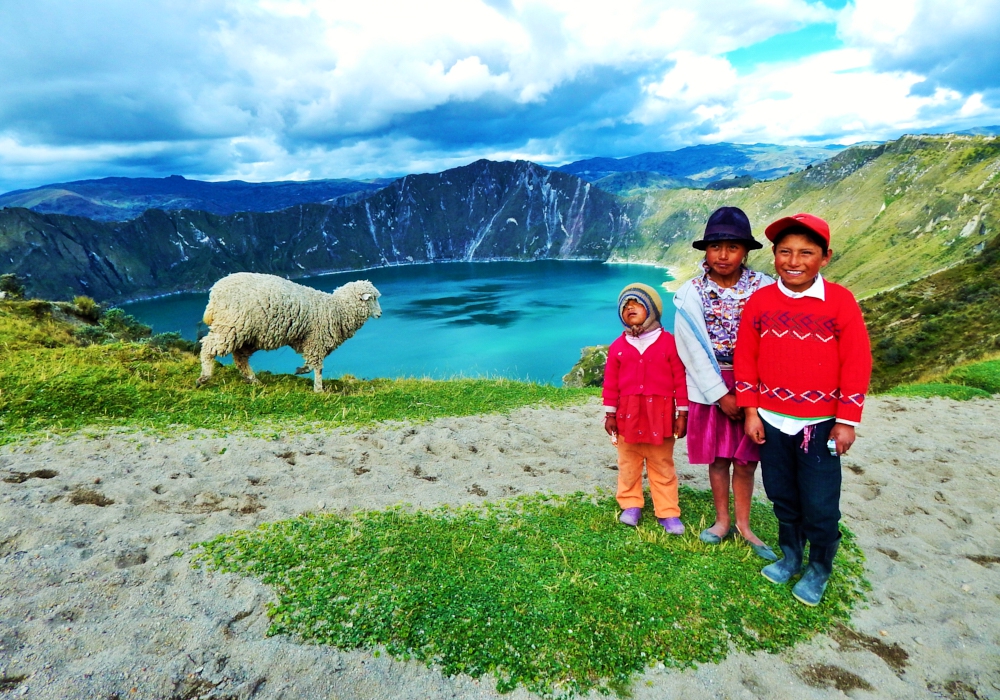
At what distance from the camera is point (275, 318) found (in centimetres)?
843

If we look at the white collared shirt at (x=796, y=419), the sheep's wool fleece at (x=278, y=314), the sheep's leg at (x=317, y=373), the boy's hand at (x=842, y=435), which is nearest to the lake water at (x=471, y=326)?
the sheep's wool fleece at (x=278, y=314)

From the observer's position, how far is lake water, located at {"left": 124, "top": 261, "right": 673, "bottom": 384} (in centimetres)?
4447

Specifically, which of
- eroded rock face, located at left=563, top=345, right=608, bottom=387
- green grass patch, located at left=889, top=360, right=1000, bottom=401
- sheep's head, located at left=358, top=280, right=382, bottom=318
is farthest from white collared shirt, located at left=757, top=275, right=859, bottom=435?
eroded rock face, located at left=563, top=345, right=608, bottom=387

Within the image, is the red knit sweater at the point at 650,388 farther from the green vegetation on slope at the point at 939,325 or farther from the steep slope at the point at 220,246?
the steep slope at the point at 220,246

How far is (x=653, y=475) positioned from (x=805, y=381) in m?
1.55

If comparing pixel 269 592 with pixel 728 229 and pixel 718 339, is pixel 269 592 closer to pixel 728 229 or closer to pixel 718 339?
pixel 718 339

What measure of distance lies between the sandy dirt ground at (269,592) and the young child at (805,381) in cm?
68

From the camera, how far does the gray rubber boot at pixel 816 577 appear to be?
3.27 meters

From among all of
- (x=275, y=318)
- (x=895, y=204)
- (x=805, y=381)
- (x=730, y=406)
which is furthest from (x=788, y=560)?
(x=895, y=204)

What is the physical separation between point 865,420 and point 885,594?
6.05 m

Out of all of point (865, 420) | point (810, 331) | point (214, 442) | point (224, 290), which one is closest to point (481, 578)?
point (810, 331)

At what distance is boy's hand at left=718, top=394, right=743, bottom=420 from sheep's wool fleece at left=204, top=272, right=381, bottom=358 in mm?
7200

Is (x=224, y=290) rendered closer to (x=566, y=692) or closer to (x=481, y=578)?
(x=481, y=578)

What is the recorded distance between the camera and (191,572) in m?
3.09
